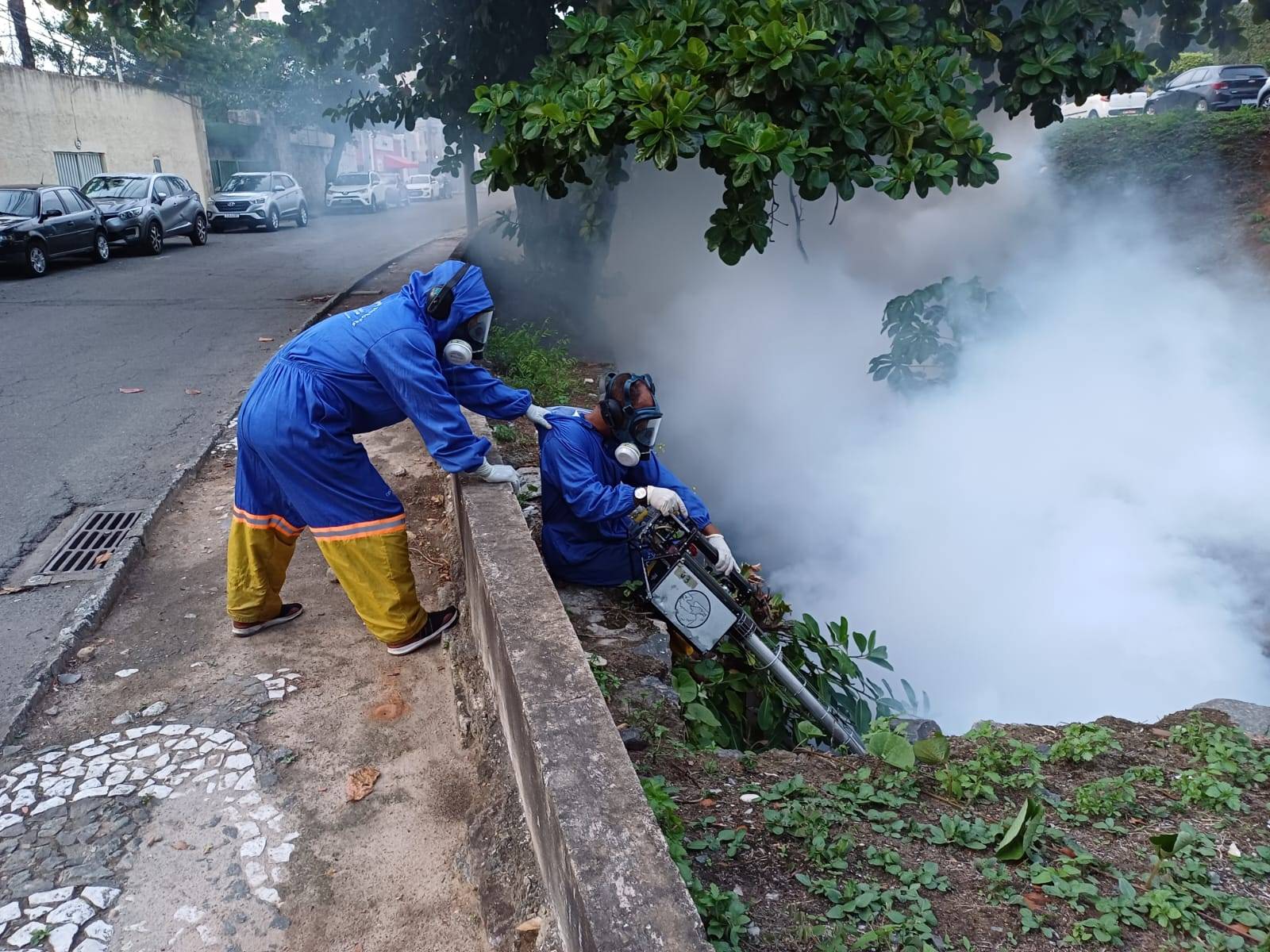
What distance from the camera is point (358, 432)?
12.2ft

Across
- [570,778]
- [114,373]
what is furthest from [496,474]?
[114,373]

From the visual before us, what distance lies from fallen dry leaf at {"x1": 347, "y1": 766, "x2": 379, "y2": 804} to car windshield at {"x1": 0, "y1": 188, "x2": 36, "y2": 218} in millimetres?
14068

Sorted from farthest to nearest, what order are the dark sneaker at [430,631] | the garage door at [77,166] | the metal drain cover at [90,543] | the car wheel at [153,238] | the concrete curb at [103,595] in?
the garage door at [77,166], the car wheel at [153,238], the metal drain cover at [90,543], the dark sneaker at [430,631], the concrete curb at [103,595]

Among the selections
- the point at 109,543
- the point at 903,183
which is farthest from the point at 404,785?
the point at 903,183

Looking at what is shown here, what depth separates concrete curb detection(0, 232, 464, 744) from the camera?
3.40m

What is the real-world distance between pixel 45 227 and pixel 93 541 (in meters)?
11.6

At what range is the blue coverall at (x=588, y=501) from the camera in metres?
3.90

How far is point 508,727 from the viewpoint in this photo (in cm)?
283

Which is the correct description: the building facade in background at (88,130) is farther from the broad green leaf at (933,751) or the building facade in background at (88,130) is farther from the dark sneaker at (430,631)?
the broad green leaf at (933,751)

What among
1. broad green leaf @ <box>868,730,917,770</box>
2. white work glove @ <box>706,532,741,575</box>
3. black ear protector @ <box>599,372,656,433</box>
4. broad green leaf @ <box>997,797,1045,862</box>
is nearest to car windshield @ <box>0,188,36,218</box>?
black ear protector @ <box>599,372,656,433</box>

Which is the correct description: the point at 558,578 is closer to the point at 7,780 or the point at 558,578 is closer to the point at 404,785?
the point at 404,785

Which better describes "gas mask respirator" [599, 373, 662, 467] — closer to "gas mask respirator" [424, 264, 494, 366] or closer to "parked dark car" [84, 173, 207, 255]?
"gas mask respirator" [424, 264, 494, 366]

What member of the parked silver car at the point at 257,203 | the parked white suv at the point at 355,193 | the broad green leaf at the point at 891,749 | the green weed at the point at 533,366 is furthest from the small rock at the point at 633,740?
the parked white suv at the point at 355,193

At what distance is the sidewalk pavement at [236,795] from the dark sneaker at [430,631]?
0.05 meters
